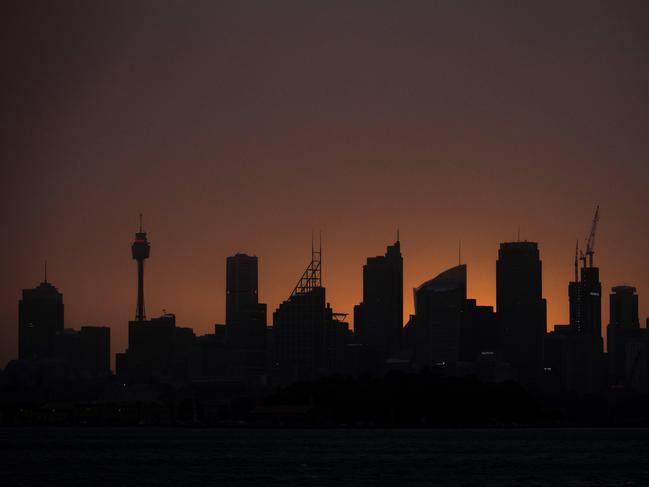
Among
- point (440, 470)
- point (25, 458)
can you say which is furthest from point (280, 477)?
point (25, 458)

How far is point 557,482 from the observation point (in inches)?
5733

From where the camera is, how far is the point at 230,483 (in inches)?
5615

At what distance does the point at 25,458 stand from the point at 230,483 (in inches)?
2235

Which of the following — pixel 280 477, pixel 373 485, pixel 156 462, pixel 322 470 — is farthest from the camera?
pixel 156 462

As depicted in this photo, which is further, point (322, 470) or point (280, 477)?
point (322, 470)

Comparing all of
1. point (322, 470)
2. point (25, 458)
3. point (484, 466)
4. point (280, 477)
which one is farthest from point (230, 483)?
point (25, 458)

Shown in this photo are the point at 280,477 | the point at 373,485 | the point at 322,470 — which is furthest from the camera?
the point at 322,470

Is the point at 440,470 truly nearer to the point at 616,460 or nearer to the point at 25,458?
the point at 616,460

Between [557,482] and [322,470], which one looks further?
[322,470]

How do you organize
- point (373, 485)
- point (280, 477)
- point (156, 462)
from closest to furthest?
1. point (373, 485)
2. point (280, 477)
3. point (156, 462)

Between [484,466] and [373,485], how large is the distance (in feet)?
114

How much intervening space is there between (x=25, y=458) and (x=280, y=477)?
170 ft

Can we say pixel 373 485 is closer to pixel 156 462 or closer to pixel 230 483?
pixel 230 483

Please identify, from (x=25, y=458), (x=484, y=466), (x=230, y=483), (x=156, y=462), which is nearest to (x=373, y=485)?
(x=230, y=483)
